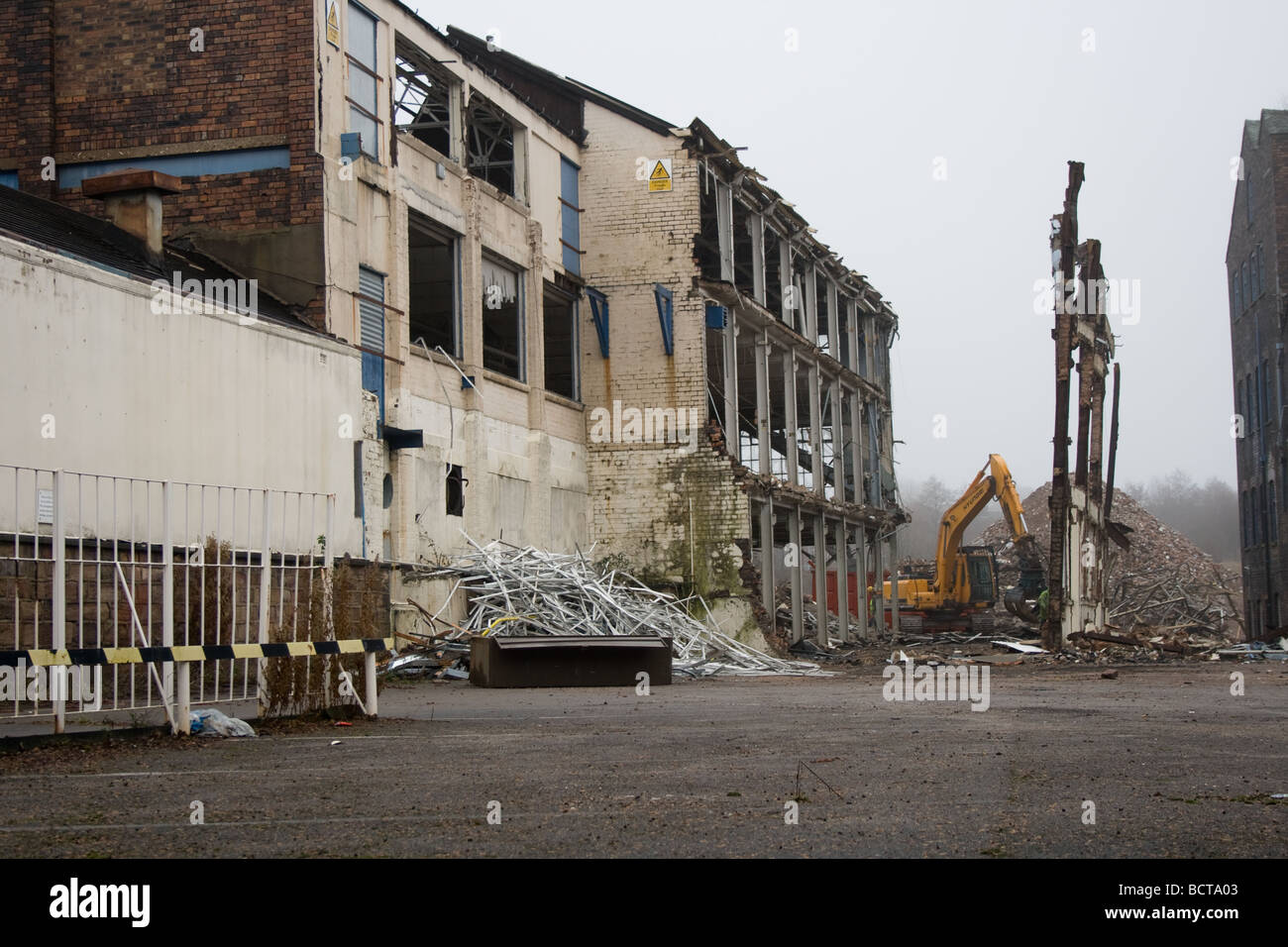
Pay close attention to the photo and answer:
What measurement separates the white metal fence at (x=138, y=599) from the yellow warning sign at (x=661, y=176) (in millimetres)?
15199

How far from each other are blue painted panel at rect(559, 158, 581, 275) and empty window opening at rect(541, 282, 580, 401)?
659 mm

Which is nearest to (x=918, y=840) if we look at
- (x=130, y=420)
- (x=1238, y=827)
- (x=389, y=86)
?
(x=1238, y=827)

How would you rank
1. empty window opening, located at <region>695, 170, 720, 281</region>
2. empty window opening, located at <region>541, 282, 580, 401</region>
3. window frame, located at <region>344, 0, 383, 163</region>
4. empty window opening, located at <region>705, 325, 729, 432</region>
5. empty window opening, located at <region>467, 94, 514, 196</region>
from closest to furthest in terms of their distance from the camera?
window frame, located at <region>344, 0, 383, 163</region> < empty window opening, located at <region>467, 94, 514, 196</region> < empty window opening, located at <region>541, 282, 580, 401</region> < empty window opening, located at <region>705, 325, 729, 432</region> < empty window opening, located at <region>695, 170, 720, 281</region>

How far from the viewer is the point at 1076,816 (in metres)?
5.81

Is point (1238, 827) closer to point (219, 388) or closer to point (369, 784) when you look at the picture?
point (369, 784)

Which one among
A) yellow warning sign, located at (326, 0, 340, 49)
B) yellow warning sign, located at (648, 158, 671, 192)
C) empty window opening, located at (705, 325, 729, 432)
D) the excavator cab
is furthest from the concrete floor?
the excavator cab

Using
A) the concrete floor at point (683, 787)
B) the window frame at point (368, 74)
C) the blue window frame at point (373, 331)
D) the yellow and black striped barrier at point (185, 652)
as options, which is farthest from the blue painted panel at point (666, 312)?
the yellow and black striped barrier at point (185, 652)

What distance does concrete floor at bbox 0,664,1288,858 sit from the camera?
5.28m

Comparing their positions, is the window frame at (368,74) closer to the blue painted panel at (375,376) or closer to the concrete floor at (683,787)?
the blue painted panel at (375,376)

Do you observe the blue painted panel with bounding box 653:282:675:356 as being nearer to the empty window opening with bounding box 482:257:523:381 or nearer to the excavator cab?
the empty window opening with bounding box 482:257:523:381

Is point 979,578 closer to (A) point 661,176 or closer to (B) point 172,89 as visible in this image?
(A) point 661,176

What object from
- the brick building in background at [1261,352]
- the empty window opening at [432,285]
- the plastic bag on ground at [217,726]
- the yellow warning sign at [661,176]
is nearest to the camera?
the plastic bag on ground at [217,726]

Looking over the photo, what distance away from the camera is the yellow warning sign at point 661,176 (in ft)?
90.7
